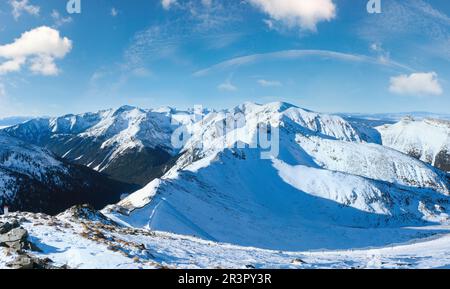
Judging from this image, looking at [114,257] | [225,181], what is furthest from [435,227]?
[114,257]

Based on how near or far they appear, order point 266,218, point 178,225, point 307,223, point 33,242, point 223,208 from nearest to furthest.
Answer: point 33,242 < point 178,225 < point 223,208 < point 266,218 < point 307,223

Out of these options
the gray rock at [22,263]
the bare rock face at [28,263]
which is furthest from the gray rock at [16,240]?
the gray rock at [22,263]

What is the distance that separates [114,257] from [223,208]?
381 feet

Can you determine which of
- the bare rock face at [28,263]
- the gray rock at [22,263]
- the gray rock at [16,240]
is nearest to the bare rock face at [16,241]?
the gray rock at [16,240]

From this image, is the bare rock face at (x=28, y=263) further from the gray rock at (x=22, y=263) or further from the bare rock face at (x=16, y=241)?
the bare rock face at (x=16, y=241)

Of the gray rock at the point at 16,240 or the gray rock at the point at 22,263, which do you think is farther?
the gray rock at the point at 16,240

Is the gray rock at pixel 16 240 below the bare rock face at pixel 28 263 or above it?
above

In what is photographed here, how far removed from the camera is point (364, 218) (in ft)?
611

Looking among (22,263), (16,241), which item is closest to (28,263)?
(22,263)

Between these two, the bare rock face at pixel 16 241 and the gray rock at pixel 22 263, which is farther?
the bare rock face at pixel 16 241

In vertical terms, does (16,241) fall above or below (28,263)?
above

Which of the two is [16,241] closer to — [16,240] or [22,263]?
[16,240]

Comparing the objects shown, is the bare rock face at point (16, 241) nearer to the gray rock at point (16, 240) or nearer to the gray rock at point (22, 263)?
the gray rock at point (16, 240)
